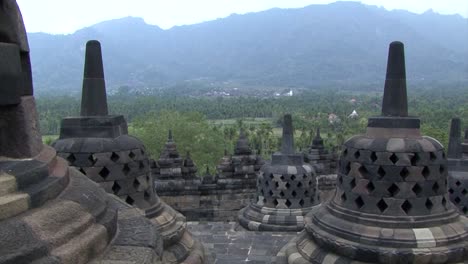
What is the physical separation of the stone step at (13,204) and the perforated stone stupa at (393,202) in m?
3.73

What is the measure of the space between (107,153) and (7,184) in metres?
3.05

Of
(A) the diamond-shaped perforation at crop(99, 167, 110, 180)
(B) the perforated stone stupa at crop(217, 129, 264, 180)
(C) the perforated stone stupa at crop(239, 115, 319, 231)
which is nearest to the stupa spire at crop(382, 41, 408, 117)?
(A) the diamond-shaped perforation at crop(99, 167, 110, 180)

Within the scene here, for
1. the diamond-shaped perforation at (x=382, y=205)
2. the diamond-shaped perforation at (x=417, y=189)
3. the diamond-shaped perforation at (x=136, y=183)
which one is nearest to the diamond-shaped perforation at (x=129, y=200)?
the diamond-shaped perforation at (x=136, y=183)

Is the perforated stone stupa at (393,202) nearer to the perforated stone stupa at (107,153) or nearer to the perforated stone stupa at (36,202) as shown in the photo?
the perforated stone stupa at (107,153)

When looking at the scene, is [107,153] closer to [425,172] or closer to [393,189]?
[393,189]

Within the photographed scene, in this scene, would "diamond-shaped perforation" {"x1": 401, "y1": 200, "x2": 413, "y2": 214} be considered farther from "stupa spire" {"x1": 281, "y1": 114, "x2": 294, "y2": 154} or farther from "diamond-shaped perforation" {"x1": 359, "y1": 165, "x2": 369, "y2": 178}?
"stupa spire" {"x1": 281, "y1": 114, "x2": 294, "y2": 154}

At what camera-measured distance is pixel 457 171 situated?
885 cm

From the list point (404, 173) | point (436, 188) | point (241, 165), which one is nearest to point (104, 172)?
point (404, 173)

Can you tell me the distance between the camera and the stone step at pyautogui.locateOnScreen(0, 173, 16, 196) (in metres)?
2.18

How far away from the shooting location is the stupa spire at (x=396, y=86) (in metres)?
5.28

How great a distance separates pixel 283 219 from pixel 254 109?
9864 centimetres

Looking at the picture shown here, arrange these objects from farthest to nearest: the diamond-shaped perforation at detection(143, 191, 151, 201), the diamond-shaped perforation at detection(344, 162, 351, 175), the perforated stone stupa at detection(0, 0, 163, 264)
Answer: the diamond-shaped perforation at detection(143, 191, 151, 201) → the diamond-shaped perforation at detection(344, 162, 351, 175) → the perforated stone stupa at detection(0, 0, 163, 264)

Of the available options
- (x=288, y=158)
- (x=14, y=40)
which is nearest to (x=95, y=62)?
(x=14, y=40)

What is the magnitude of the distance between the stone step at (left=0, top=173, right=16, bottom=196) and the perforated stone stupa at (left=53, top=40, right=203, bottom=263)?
297 centimetres
